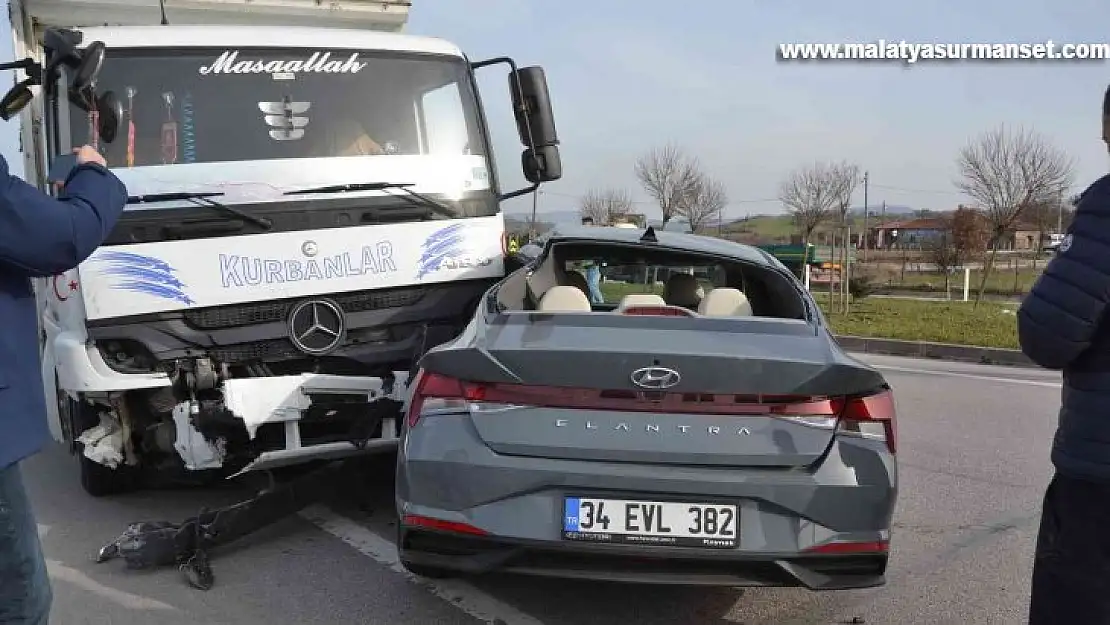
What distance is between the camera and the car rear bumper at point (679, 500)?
2873 millimetres

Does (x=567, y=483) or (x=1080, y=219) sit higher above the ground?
(x=1080, y=219)

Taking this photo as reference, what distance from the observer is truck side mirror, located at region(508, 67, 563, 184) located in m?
5.31

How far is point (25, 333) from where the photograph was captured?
2.32 metres

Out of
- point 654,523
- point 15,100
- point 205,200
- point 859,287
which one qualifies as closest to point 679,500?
point 654,523

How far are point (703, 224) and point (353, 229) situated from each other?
28802 millimetres

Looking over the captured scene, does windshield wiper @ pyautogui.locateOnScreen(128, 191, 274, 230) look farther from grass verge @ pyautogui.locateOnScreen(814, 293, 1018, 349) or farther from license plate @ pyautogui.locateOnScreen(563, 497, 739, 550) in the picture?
grass verge @ pyautogui.locateOnScreen(814, 293, 1018, 349)

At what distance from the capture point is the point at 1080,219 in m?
2.21

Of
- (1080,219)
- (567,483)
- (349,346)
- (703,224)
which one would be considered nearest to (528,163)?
(349,346)

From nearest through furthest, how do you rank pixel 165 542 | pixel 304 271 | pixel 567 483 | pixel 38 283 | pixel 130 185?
1. pixel 567 483
2. pixel 165 542
3. pixel 130 185
4. pixel 304 271
5. pixel 38 283

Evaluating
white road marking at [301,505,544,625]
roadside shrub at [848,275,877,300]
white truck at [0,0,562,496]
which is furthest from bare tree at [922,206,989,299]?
white road marking at [301,505,544,625]

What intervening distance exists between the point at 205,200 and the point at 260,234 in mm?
302

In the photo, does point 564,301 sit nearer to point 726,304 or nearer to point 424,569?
point 726,304

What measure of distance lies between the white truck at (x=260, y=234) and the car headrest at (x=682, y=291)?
1.06 m

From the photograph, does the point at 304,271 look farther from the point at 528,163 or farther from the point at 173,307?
the point at 528,163
